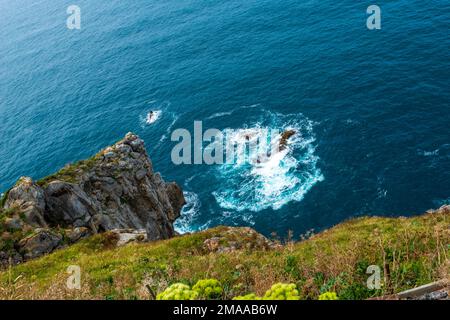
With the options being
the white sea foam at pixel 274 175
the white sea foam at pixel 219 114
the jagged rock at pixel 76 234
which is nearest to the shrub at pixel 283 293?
the jagged rock at pixel 76 234

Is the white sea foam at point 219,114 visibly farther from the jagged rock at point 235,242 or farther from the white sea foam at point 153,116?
the jagged rock at point 235,242

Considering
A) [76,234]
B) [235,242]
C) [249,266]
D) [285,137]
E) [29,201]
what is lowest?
[285,137]

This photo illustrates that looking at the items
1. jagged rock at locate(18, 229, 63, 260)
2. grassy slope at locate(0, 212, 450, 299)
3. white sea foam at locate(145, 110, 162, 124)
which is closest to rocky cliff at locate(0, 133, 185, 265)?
jagged rock at locate(18, 229, 63, 260)

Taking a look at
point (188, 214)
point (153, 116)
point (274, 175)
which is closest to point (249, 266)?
point (188, 214)

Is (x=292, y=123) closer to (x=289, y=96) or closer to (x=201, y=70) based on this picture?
(x=289, y=96)

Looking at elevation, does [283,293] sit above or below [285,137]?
above

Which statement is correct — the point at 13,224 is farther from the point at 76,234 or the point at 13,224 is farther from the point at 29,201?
the point at 76,234

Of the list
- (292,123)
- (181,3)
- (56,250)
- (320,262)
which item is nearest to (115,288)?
(320,262)
